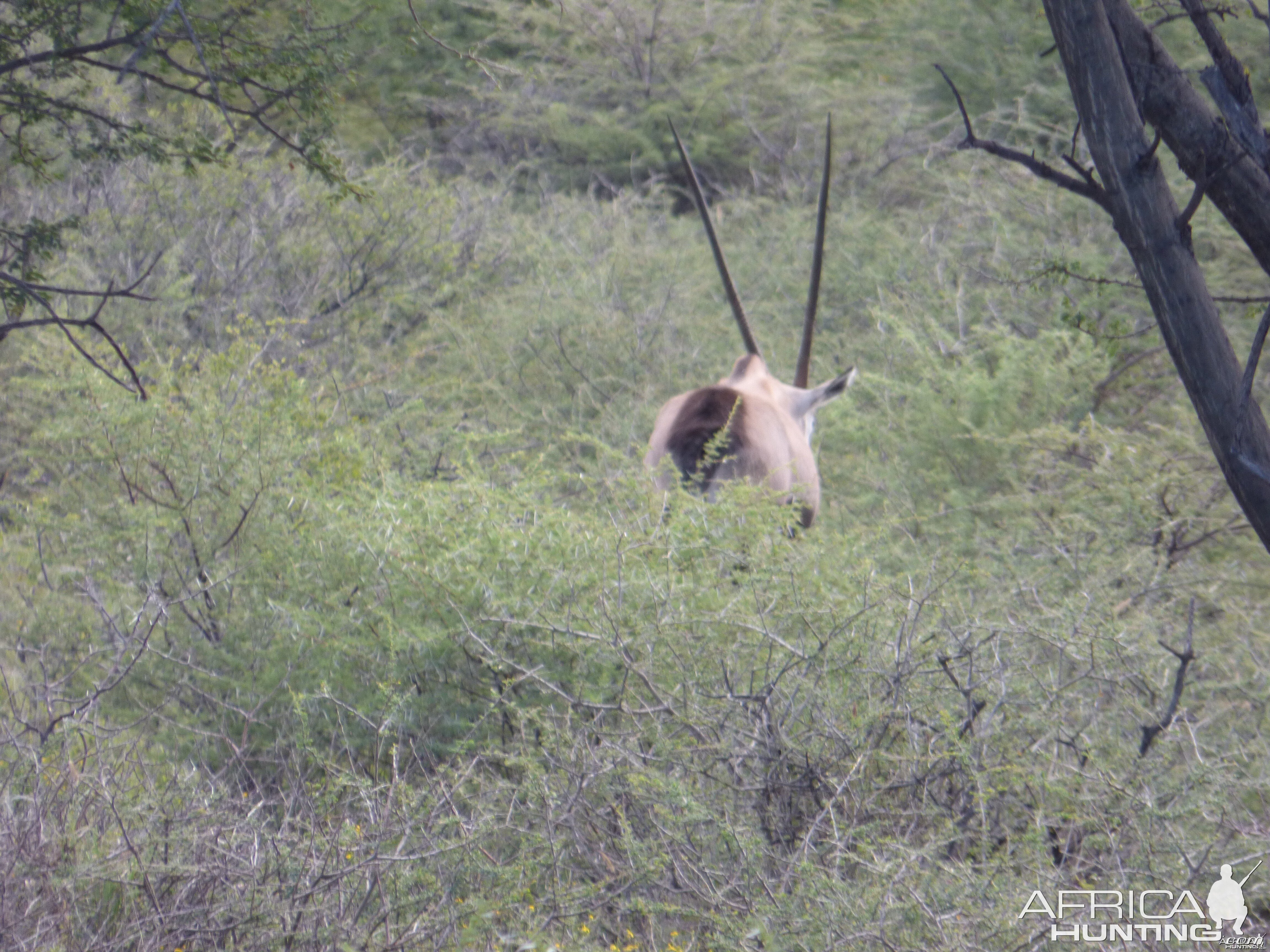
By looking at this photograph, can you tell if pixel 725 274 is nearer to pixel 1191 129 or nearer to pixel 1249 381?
pixel 1191 129

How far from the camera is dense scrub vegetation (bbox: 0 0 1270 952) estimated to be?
2.51m

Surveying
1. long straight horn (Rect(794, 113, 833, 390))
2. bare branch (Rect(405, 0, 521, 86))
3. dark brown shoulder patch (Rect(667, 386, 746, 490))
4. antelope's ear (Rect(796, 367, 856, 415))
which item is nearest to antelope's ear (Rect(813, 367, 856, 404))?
antelope's ear (Rect(796, 367, 856, 415))

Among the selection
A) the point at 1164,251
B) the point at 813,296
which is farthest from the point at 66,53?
the point at 813,296

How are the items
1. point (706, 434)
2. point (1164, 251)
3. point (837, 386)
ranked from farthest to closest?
1. point (837, 386)
2. point (706, 434)
3. point (1164, 251)

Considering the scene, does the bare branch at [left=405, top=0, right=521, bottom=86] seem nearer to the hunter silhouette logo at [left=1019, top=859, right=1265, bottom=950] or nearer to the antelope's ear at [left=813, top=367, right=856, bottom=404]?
the hunter silhouette logo at [left=1019, top=859, right=1265, bottom=950]

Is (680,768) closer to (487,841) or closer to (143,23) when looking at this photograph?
(487,841)

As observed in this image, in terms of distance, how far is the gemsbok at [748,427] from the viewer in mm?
4777

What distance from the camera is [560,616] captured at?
3.28 metres

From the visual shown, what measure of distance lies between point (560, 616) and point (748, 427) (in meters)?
1.90

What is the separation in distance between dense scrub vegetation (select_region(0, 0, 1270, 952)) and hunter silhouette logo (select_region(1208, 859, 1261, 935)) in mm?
91

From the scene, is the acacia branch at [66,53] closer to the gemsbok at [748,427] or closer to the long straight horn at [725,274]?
the gemsbok at [748,427]

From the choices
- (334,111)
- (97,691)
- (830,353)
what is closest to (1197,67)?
(830,353)

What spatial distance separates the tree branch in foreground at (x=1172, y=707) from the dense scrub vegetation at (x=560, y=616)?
4 cm

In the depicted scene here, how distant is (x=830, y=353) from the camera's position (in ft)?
29.6
